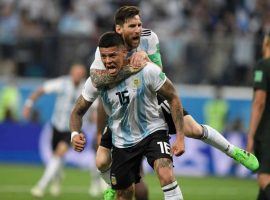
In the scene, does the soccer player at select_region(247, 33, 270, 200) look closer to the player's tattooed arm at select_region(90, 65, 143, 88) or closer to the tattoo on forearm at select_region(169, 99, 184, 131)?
the tattoo on forearm at select_region(169, 99, 184, 131)

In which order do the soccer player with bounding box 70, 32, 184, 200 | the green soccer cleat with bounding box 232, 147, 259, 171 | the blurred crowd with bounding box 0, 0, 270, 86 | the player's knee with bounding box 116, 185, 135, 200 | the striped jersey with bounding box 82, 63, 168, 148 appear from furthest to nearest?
the blurred crowd with bounding box 0, 0, 270, 86
the green soccer cleat with bounding box 232, 147, 259, 171
the player's knee with bounding box 116, 185, 135, 200
the striped jersey with bounding box 82, 63, 168, 148
the soccer player with bounding box 70, 32, 184, 200

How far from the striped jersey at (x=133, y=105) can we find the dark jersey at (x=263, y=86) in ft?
4.28

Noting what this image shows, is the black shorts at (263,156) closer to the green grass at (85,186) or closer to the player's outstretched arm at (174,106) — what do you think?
the player's outstretched arm at (174,106)

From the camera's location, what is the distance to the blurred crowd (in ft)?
77.9

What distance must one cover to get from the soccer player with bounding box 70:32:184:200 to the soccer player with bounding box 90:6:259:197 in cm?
11

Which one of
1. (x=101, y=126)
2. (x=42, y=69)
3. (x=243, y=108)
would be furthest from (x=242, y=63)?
(x=101, y=126)

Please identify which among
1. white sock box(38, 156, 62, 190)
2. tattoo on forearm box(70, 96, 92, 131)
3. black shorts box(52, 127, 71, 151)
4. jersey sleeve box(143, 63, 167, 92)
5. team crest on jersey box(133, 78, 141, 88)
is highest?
jersey sleeve box(143, 63, 167, 92)

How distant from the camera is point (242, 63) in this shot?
23.7 meters

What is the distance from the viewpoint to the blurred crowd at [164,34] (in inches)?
935

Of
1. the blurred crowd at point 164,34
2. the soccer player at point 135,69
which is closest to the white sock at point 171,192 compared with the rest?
the soccer player at point 135,69

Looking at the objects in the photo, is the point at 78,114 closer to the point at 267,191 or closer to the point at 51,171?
the point at 267,191

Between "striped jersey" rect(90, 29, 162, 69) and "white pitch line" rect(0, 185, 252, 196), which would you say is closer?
"striped jersey" rect(90, 29, 162, 69)

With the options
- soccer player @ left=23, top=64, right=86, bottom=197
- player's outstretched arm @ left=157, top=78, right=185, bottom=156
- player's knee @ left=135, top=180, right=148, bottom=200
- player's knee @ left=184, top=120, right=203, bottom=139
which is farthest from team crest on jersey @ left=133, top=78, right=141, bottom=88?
soccer player @ left=23, top=64, right=86, bottom=197

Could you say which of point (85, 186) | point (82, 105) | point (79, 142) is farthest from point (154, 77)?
point (85, 186)
